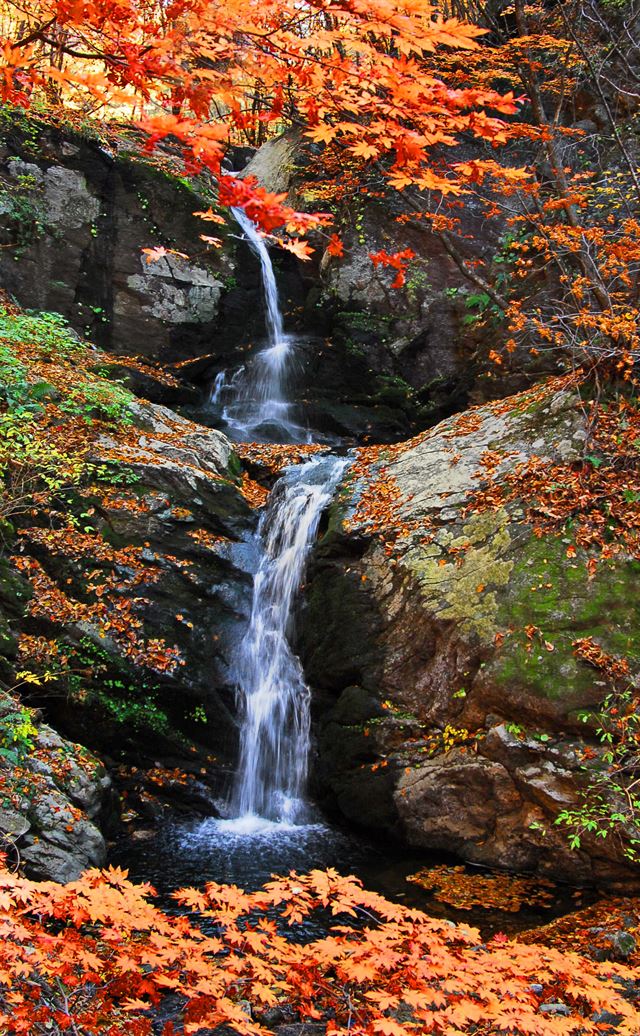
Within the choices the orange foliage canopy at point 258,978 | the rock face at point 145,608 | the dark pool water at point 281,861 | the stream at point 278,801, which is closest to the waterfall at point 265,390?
the stream at point 278,801

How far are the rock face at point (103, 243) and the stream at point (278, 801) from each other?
453 cm

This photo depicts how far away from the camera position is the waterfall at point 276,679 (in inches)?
269

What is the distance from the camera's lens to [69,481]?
7.38 metres

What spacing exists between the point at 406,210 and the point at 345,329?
267 cm

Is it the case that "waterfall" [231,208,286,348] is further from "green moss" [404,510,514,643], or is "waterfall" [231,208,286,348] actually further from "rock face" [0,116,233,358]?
"green moss" [404,510,514,643]

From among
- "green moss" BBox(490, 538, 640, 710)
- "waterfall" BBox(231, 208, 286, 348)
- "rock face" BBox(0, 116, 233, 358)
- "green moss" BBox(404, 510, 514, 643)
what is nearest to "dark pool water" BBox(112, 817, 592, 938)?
"green moss" BBox(490, 538, 640, 710)

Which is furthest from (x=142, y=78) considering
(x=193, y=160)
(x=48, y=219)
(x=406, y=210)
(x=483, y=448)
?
(x=406, y=210)

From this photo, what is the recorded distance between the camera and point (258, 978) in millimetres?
2752

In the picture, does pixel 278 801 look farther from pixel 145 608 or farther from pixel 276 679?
pixel 145 608

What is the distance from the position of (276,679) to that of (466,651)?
243 cm

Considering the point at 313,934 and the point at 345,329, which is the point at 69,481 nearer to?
the point at 313,934

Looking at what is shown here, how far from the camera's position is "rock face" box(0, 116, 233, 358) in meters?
11.3

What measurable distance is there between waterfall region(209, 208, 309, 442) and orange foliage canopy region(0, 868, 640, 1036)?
888 cm

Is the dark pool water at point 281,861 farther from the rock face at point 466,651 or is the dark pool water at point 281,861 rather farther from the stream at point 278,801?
the rock face at point 466,651
